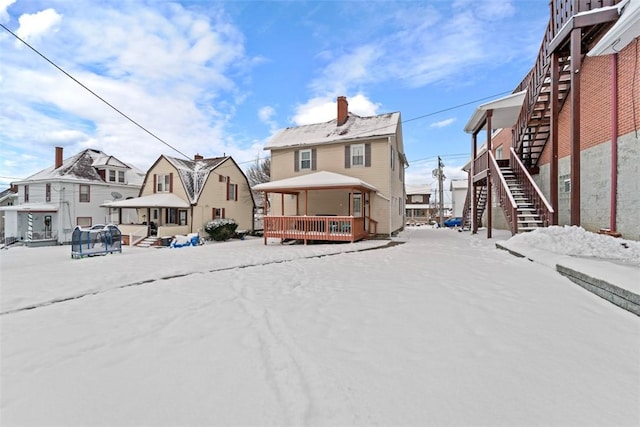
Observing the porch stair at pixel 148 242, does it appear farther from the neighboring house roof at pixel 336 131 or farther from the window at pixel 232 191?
the neighboring house roof at pixel 336 131

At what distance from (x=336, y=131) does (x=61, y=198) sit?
2450 cm

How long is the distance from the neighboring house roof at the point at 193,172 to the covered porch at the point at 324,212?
377 inches

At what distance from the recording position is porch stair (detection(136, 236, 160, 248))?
19.2 m

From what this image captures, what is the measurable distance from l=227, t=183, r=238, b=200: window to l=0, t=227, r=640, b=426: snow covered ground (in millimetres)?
18856

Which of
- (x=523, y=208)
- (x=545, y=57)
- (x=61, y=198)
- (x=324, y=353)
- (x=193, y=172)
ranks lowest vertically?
(x=324, y=353)

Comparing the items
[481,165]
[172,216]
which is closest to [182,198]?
[172,216]

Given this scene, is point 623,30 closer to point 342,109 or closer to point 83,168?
point 342,109

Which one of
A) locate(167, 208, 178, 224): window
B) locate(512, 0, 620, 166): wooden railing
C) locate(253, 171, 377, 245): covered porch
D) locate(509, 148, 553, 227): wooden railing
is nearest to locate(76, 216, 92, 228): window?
locate(167, 208, 178, 224): window

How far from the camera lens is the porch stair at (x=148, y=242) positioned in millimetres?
19202

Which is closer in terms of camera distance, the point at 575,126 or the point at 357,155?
the point at 575,126

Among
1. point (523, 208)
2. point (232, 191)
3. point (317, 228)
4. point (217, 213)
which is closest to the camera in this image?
point (523, 208)

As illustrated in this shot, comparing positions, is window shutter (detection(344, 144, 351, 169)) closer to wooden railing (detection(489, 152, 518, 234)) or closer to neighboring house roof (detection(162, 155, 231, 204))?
wooden railing (detection(489, 152, 518, 234))

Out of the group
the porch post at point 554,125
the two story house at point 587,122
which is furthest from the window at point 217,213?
the porch post at point 554,125

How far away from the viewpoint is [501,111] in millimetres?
12266
